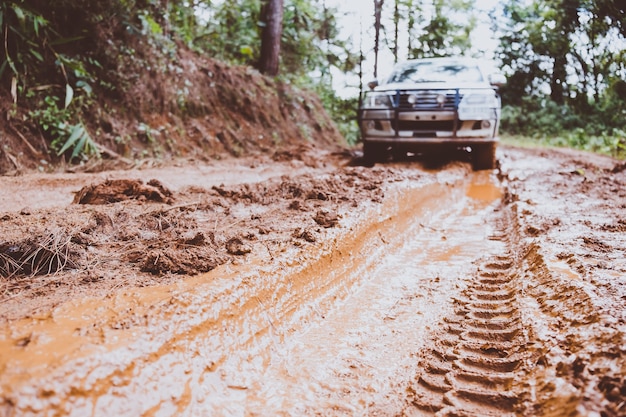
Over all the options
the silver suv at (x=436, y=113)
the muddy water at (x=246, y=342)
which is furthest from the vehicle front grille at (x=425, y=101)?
the muddy water at (x=246, y=342)

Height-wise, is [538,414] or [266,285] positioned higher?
[266,285]

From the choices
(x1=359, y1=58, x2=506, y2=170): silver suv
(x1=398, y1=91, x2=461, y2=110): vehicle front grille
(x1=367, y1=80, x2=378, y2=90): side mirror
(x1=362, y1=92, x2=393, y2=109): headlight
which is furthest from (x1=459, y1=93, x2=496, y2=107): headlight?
(x1=367, y1=80, x2=378, y2=90): side mirror

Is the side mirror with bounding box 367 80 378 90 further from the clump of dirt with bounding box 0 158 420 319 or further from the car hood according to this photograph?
the clump of dirt with bounding box 0 158 420 319

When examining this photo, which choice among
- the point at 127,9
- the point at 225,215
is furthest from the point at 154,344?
the point at 127,9

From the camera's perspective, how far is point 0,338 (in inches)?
46.8

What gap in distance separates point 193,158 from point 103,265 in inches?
173

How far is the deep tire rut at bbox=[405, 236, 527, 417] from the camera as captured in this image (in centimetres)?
134

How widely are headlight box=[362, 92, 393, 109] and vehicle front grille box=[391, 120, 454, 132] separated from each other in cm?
23

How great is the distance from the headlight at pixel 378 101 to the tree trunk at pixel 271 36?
4033 millimetres

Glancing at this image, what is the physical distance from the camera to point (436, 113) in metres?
5.49

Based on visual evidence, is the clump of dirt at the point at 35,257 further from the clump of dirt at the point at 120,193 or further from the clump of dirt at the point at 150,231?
the clump of dirt at the point at 120,193

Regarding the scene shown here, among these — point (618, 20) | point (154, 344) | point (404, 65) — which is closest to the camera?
point (154, 344)

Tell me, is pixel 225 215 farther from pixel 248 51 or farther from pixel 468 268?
pixel 248 51

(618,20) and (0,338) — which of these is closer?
(0,338)
